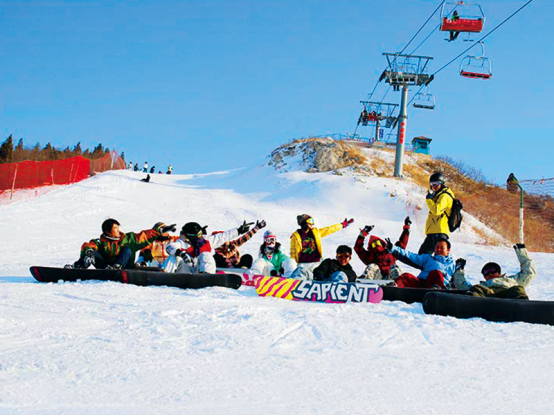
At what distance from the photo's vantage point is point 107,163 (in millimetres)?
37156

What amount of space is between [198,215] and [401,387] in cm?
1605

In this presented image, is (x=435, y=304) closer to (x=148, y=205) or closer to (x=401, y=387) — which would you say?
(x=401, y=387)

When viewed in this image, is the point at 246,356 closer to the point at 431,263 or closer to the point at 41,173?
the point at 431,263

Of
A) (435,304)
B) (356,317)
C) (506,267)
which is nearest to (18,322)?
(356,317)

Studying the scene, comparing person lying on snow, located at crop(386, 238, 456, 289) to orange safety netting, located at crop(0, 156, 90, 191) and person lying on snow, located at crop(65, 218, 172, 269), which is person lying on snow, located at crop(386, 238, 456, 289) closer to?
person lying on snow, located at crop(65, 218, 172, 269)

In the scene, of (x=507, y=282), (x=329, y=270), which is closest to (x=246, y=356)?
(x=329, y=270)

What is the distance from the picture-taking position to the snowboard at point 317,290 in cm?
620

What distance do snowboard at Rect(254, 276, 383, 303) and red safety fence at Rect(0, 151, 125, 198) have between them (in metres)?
19.3

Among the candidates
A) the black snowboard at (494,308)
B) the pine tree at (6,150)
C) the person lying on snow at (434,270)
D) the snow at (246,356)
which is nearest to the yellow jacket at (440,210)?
the person lying on snow at (434,270)

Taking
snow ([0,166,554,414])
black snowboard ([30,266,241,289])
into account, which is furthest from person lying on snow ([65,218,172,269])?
snow ([0,166,554,414])

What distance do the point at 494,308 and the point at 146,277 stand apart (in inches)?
162

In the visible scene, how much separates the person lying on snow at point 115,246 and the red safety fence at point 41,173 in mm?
17131

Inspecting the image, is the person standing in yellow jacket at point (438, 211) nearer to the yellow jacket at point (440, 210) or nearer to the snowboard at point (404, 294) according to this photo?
the yellow jacket at point (440, 210)

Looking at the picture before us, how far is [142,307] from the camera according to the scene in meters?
5.54
